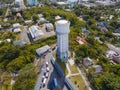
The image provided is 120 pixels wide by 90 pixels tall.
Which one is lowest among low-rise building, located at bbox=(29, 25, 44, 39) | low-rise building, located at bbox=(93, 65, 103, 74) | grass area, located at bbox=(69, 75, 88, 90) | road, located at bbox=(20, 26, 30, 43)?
grass area, located at bbox=(69, 75, 88, 90)

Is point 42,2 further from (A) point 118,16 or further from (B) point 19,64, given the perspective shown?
(B) point 19,64

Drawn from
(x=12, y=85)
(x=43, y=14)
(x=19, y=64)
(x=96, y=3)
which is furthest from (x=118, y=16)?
(x=12, y=85)

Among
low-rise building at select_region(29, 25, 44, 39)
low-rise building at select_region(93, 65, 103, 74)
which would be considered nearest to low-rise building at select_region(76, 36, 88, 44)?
low-rise building at select_region(29, 25, 44, 39)

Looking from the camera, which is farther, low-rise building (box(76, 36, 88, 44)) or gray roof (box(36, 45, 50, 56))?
low-rise building (box(76, 36, 88, 44))

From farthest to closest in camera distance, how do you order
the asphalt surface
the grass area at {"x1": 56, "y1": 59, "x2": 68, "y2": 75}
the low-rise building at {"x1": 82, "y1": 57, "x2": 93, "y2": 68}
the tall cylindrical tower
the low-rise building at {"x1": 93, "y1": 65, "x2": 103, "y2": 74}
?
1. the low-rise building at {"x1": 82, "y1": 57, "x2": 93, "y2": 68}
2. the grass area at {"x1": 56, "y1": 59, "x2": 68, "y2": 75}
3. the tall cylindrical tower
4. the low-rise building at {"x1": 93, "y1": 65, "x2": 103, "y2": 74}
5. the asphalt surface

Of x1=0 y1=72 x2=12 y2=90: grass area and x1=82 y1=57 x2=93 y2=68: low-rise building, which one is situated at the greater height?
x1=82 y1=57 x2=93 y2=68: low-rise building

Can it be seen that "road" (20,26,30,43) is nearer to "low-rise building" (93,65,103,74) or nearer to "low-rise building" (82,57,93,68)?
"low-rise building" (82,57,93,68)

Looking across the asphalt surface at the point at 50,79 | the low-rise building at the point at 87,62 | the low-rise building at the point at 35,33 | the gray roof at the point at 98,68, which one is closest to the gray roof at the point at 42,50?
the asphalt surface at the point at 50,79
